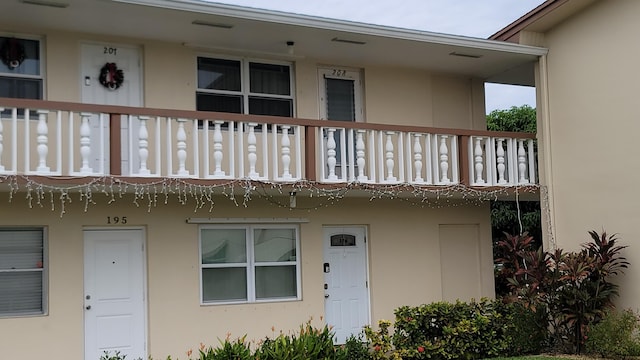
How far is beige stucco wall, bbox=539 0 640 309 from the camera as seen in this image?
10.6 metres

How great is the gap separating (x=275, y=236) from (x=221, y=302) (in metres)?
1.46

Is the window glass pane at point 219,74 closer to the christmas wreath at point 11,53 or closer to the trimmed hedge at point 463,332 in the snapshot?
the christmas wreath at point 11,53

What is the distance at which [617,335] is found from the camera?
10.2 m

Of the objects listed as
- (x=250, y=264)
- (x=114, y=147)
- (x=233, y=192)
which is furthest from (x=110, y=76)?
(x=250, y=264)

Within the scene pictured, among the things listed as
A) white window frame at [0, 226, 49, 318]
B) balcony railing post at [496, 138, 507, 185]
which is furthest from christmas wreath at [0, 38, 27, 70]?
balcony railing post at [496, 138, 507, 185]

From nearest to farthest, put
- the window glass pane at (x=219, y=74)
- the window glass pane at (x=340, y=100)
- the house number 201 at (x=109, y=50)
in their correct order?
1. the house number 201 at (x=109, y=50)
2. the window glass pane at (x=219, y=74)
3. the window glass pane at (x=340, y=100)

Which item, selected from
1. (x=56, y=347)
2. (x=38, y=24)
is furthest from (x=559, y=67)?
(x=56, y=347)

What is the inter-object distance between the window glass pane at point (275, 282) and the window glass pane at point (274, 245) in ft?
0.55

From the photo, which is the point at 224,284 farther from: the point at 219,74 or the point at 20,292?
the point at 219,74

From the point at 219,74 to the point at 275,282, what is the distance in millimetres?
3651

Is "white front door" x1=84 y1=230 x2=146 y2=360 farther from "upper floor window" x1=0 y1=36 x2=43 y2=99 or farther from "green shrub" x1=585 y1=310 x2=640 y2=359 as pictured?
"green shrub" x1=585 y1=310 x2=640 y2=359

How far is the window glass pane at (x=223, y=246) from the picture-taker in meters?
11.5

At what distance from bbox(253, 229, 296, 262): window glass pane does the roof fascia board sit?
3.56m

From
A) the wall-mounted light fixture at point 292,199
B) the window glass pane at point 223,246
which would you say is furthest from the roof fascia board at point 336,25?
the window glass pane at point 223,246
